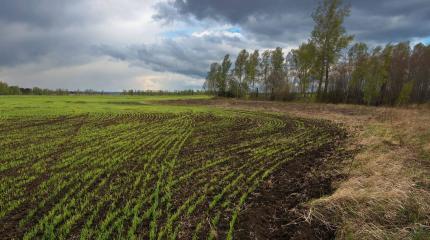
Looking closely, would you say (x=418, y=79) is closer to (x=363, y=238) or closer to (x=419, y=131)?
(x=419, y=131)

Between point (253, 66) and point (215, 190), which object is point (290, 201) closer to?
point (215, 190)

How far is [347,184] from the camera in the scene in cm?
656

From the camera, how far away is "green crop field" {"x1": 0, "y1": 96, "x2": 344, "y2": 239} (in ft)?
16.6

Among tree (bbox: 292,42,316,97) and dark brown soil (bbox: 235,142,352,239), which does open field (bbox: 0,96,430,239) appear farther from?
tree (bbox: 292,42,316,97)

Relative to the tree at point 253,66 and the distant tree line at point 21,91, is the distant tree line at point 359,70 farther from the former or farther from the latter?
the distant tree line at point 21,91

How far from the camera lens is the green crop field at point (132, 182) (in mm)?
5051

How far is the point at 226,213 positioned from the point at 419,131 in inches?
507

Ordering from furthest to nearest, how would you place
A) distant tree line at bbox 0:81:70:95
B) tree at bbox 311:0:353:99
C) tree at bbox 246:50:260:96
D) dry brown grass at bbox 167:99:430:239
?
distant tree line at bbox 0:81:70:95 → tree at bbox 246:50:260:96 → tree at bbox 311:0:353:99 → dry brown grass at bbox 167:99:430:239

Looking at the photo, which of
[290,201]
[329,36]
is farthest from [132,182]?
[329,36]

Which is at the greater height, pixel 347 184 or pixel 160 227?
pixel 347 184

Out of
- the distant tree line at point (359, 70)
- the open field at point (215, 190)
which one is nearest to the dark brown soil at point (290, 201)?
the open field at point (215, 190)

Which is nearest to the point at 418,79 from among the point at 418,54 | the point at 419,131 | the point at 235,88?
the point at 418,54

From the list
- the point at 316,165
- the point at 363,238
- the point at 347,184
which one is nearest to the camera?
the point at 363,238

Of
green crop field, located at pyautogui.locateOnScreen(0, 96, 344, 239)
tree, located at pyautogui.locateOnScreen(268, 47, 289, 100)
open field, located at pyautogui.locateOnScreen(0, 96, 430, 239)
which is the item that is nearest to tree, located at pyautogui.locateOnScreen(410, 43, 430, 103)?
tree, located at pyautogui.locateOnScreen(268, 47, 289, 100)
